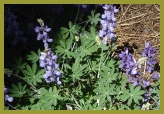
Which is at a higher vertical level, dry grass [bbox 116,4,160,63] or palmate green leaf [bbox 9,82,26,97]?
dry grass [bbox 116,4,160,63]

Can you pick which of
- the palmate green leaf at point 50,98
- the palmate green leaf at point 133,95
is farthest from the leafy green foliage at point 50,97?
the palmate green leaf at point 133,95

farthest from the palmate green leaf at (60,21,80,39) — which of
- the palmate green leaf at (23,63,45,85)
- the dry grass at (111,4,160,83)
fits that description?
the dry grass at (111,4,160,83)

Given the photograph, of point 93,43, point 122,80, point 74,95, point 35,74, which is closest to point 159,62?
point 122,80

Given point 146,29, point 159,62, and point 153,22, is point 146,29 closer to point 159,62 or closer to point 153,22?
point 153,22

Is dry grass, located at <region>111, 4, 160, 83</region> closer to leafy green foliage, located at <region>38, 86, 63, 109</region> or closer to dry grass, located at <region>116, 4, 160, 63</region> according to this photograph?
dry grass, located at <region>116, 4, 160, 63</region>

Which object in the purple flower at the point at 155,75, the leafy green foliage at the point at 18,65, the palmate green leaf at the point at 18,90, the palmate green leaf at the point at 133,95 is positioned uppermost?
the leafy green foliage at the point at 18,65

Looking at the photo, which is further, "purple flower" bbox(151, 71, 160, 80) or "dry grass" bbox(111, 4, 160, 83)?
"dry grass" bbox(111, 4, 160, 83)

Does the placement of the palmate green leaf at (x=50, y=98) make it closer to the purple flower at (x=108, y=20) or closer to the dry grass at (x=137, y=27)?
the purple flower at (x=108, y=20)

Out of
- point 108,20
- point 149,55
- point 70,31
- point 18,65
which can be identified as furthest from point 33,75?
point 149,55

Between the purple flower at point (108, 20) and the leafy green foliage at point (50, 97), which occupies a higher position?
the purple flower at point (108, 20)

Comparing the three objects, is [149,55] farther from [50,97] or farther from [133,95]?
[50,97]

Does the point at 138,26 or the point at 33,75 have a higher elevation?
the point at 138,26
